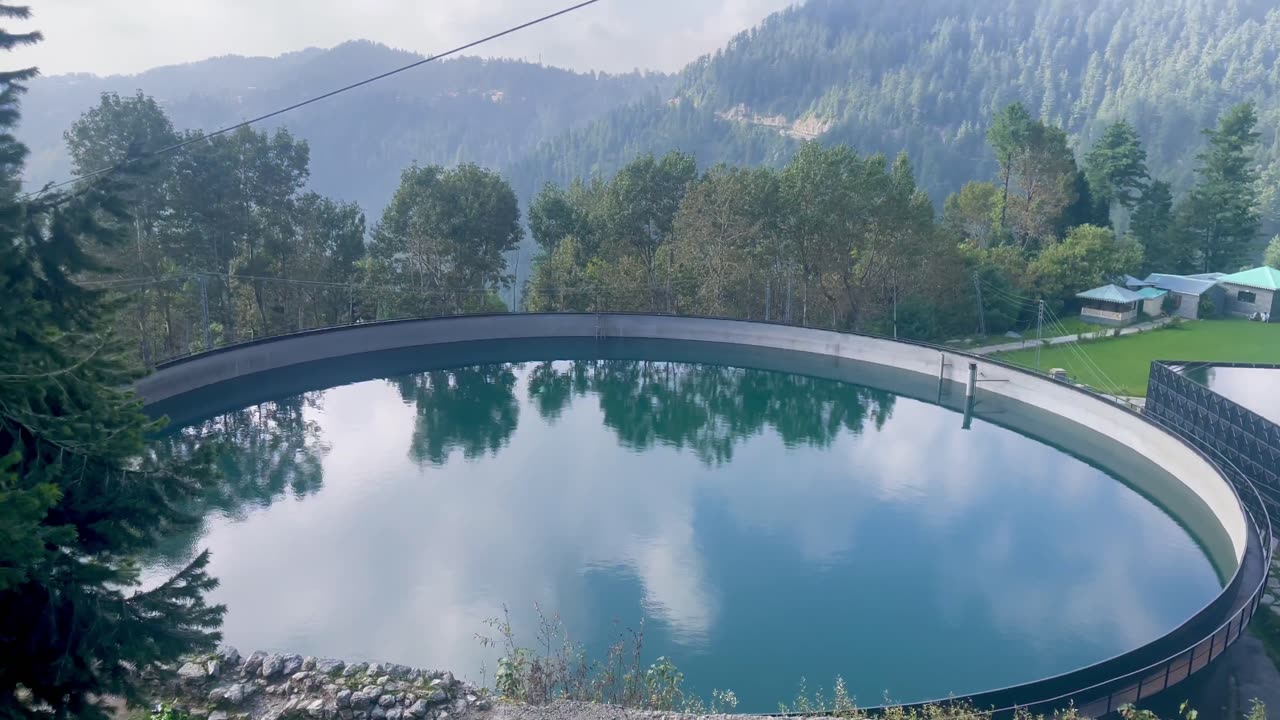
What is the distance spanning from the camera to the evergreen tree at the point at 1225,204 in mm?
42062

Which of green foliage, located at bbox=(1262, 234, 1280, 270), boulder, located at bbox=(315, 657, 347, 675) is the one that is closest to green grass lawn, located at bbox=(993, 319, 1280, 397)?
green foliage, located at bbox=(1262, 234, 1280, 270)

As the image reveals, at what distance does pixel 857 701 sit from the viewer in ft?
36.6

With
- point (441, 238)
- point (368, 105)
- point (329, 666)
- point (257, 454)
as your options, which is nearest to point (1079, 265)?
point (441, 238)

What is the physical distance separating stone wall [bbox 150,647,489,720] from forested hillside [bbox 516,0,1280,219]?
87503 mm

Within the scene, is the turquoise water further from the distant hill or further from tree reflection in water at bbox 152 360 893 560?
the distant hill

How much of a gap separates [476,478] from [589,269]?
53.7 ft

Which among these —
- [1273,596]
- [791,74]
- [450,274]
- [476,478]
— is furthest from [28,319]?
[791,74]

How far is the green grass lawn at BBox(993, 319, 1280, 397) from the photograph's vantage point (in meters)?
26.5

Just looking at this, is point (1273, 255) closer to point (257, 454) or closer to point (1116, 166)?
point (1116, 166)

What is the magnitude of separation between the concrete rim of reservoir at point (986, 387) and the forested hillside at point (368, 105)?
6051cm

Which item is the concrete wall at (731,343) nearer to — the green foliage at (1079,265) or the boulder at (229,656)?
the green foliage at (1079,265)

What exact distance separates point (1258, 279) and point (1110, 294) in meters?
7.63

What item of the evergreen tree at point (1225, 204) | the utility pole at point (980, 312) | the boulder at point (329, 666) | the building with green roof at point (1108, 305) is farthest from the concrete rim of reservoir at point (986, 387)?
the evergreen tree at point (1225, 204)

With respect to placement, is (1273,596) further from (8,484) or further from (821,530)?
(8,484)
